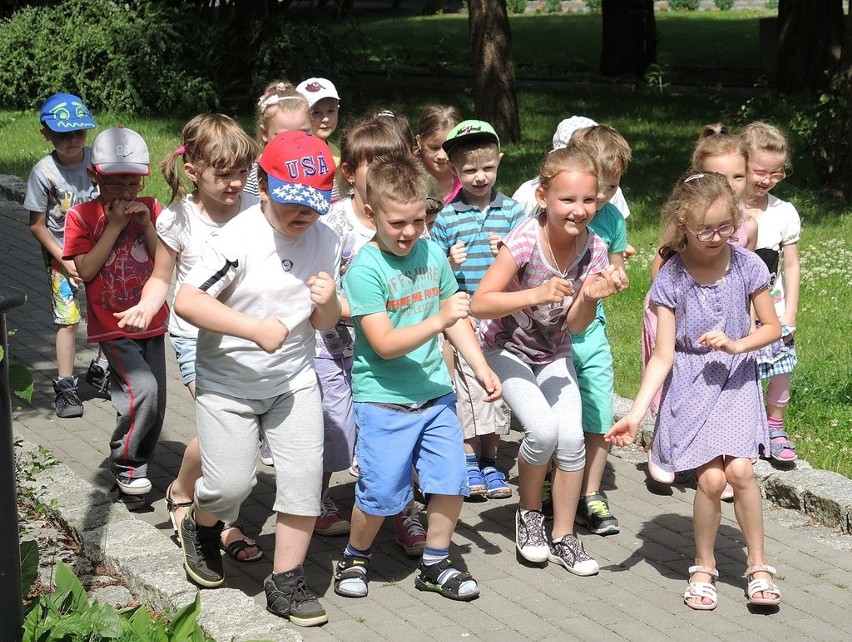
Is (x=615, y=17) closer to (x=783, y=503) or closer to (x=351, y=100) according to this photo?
(x=351, y=100)

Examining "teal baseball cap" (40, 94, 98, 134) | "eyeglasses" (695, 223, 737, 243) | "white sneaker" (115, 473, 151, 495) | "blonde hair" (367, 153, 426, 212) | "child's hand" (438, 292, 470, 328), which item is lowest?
"white sneaker" (115, 473, 151, 495)

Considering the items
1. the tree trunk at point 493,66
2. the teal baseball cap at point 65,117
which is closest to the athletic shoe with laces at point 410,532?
the teal baseball cap at point 65,117

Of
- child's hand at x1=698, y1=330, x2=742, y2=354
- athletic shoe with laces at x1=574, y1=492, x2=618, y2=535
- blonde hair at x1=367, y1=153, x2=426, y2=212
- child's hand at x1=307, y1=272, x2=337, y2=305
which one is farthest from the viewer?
athletic shoe with laces at x1=574, y1=492, x2=618, y2=535

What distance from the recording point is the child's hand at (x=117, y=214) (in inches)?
220

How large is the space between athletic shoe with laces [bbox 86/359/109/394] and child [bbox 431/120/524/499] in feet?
8.71

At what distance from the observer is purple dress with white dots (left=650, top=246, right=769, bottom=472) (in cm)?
482

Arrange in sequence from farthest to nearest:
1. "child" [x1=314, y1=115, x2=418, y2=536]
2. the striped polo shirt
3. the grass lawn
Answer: the grass lawn, the striped polo shirt, "child" [x1=314, y1=115, x2=418, y2=536]

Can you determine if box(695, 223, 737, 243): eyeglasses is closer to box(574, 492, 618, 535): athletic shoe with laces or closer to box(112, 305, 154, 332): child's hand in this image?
box(574, 492, 618, 535): athletic shoe with laces

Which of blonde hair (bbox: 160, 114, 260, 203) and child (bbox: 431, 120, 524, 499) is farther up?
blonde hair (bbox: 160, 114, 260, 203)

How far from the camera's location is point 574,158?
498cm

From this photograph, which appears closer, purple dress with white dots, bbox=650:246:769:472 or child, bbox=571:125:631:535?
purple dress with white dots, bbox=650:246:769:472

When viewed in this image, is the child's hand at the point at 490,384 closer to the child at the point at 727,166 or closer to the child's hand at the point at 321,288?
the child's hand at the point at 321,288

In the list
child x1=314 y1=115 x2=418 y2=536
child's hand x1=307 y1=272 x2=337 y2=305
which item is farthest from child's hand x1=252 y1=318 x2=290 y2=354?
child x1=314 y1=115 x2=418 y2=536

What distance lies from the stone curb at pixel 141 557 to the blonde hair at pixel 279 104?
6.62 ft
